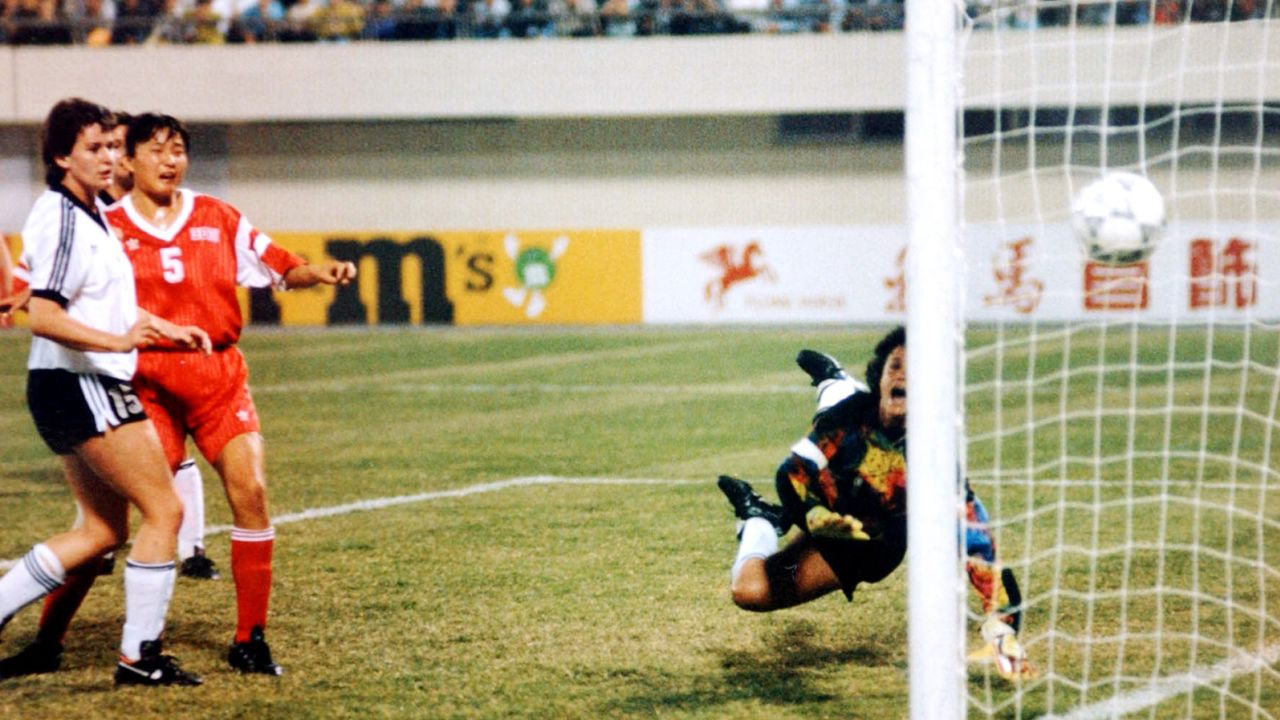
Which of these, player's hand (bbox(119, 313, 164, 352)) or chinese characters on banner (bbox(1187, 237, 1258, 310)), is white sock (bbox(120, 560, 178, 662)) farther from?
chinese characters on banner (bbox(1187, 237, 1258, 310))

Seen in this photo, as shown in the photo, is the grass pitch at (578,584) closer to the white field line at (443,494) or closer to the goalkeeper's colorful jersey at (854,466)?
the white field line at (443,494)

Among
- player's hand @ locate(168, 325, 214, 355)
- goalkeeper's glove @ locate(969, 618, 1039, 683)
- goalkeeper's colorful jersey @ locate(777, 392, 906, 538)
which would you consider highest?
player's hand @ locate(168, 325, 214, 355)

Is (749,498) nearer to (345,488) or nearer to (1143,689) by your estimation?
(1143,689)

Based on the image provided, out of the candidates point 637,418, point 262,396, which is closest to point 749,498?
point 637,418

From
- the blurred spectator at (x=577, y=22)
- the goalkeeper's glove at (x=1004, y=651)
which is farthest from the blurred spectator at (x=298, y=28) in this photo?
the goalkeeper's glove at (x=1004, y=651)

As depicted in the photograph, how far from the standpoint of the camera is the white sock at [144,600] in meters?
4.63

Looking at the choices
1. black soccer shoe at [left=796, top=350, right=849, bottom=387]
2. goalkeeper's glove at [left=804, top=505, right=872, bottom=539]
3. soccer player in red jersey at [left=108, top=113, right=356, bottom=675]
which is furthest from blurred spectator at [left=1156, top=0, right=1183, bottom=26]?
soccer player in red jersey at [left=108, top=113, right=356, bottom=675]

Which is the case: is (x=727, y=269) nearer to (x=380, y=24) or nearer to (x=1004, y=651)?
(x=380, y=24)

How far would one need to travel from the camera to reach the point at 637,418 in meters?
11.7

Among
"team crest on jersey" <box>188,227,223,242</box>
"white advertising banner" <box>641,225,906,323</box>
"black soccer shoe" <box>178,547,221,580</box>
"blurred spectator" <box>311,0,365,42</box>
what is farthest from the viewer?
"blurred spectator" <box>311,0,365,42</box>

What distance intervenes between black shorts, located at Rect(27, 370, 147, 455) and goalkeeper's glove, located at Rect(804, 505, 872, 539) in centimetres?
227

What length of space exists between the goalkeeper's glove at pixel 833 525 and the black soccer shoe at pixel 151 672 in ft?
7.09

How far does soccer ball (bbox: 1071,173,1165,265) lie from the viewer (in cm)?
448

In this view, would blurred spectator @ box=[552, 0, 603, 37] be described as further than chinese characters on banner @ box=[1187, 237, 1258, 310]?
Yes
